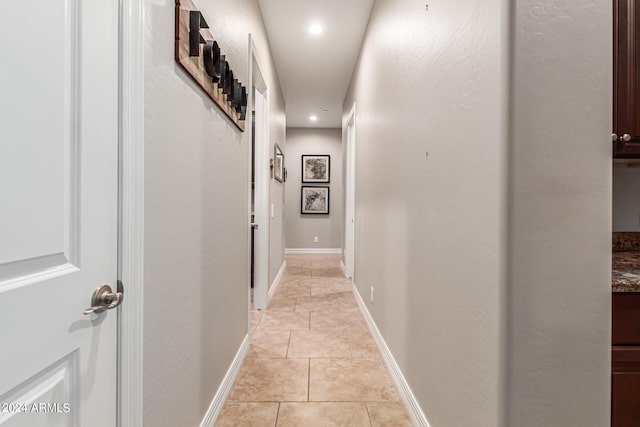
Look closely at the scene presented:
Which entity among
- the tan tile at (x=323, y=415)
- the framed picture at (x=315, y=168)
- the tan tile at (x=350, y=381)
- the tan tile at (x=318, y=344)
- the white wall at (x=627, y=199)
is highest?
the framed picture at (x=315, y=168)

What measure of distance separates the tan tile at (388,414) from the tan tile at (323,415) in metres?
0.04

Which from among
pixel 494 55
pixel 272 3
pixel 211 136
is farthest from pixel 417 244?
pixel 272 3

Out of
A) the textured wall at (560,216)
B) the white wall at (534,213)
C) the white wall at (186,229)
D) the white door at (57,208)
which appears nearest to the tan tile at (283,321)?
the white wall at (186,229)

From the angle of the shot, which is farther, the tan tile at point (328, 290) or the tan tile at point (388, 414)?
the tan tile at point (328, 290)

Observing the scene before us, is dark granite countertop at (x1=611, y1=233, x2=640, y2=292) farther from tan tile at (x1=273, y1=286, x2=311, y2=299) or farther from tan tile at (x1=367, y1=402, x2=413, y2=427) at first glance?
tan tile at (x1=273, y1=286, x2=311, y2=299)

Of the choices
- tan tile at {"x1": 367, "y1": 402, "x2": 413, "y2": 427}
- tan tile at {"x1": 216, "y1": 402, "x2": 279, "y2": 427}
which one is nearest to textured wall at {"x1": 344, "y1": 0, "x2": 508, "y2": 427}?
tan tile at {"x1": 367, "y1": 402, "x2": 413, "y2": 427}

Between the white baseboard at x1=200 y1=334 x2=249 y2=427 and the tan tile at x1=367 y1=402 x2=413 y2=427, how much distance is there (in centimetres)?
81

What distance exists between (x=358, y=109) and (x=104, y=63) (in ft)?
10.6

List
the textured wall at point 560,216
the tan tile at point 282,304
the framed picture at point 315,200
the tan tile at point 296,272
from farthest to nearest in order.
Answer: the framed picture at point 315,200 < the tan tile at point 296,272 < the tan tile at point 282,304 < the textured wall at point 560,216

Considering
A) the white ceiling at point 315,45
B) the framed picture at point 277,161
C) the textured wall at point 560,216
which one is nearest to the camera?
the textured wall at point 560,216

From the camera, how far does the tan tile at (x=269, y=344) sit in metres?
2.45

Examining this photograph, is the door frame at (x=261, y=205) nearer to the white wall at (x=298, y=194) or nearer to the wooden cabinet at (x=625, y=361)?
the wooden cabinet at (x=625, y=361)

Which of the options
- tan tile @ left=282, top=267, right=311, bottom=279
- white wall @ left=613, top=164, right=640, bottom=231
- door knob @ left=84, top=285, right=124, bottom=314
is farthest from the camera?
tan tile @ left=282, top=267, right=311, bottom=279

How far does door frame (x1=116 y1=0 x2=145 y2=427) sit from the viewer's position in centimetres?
90
